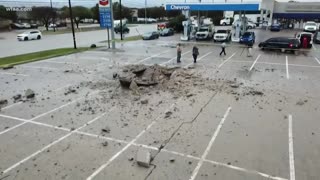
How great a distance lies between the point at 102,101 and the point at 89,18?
85.5 m

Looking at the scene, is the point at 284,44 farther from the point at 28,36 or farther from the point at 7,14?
the point at 7,14

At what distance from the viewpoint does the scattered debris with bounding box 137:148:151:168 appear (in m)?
7.41

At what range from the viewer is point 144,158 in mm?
7520

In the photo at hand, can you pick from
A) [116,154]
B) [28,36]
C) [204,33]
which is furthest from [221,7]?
[116,154]

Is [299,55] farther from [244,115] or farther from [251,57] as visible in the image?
[244,115]

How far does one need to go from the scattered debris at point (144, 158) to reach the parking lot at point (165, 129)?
0.18 metres

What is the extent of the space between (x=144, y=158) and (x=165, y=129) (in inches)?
95.4

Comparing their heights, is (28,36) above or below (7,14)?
below

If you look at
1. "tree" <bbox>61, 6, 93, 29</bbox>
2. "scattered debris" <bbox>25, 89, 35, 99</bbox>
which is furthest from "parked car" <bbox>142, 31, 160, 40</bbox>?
"tree" <bbox>61, 6, 93, 29</bbox>

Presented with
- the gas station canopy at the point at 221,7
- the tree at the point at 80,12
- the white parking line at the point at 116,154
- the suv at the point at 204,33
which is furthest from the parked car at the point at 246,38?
the tree at the point at 80,12

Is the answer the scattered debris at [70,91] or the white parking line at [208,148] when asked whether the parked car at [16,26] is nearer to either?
the scattered debris at [70,91]

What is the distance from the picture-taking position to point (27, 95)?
13625mm

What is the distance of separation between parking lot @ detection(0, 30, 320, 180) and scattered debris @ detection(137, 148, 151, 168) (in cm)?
18

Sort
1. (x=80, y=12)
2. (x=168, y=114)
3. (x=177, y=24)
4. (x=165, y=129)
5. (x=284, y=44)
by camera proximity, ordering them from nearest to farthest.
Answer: (x=165, y=129) < (x=168, y=114) < (x=284, y=44) < (x=177, y=24) < (x=80, y=12)
